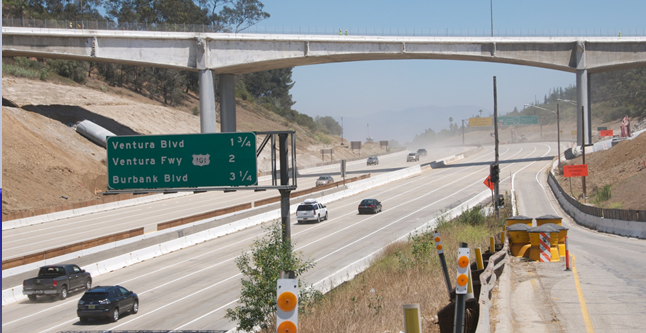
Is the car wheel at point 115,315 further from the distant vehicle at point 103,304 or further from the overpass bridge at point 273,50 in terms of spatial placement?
the overpass bridge at point 273,50

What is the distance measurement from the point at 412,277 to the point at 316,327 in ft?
19.5

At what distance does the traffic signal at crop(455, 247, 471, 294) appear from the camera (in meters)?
6.94

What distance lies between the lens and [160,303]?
20969mm

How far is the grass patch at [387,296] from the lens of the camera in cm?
1104

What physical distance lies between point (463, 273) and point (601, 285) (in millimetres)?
10743

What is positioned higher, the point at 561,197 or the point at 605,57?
the point at 605,57

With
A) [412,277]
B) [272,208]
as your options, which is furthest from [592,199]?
[412,277]

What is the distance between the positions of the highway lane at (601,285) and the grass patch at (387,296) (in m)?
2.68

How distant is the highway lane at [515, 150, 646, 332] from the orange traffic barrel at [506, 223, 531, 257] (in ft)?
4.90

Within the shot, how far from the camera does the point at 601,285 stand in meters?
15.9

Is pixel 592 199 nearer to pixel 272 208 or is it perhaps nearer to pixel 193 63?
pixel 272 208

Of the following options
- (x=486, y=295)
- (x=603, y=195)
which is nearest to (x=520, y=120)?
(x=603, y=195)

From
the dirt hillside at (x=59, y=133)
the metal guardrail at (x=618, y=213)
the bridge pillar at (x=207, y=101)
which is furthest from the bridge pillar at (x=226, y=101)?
the metal guardrail at (x=618, y=213)

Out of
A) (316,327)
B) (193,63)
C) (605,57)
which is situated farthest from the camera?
(605,57)
